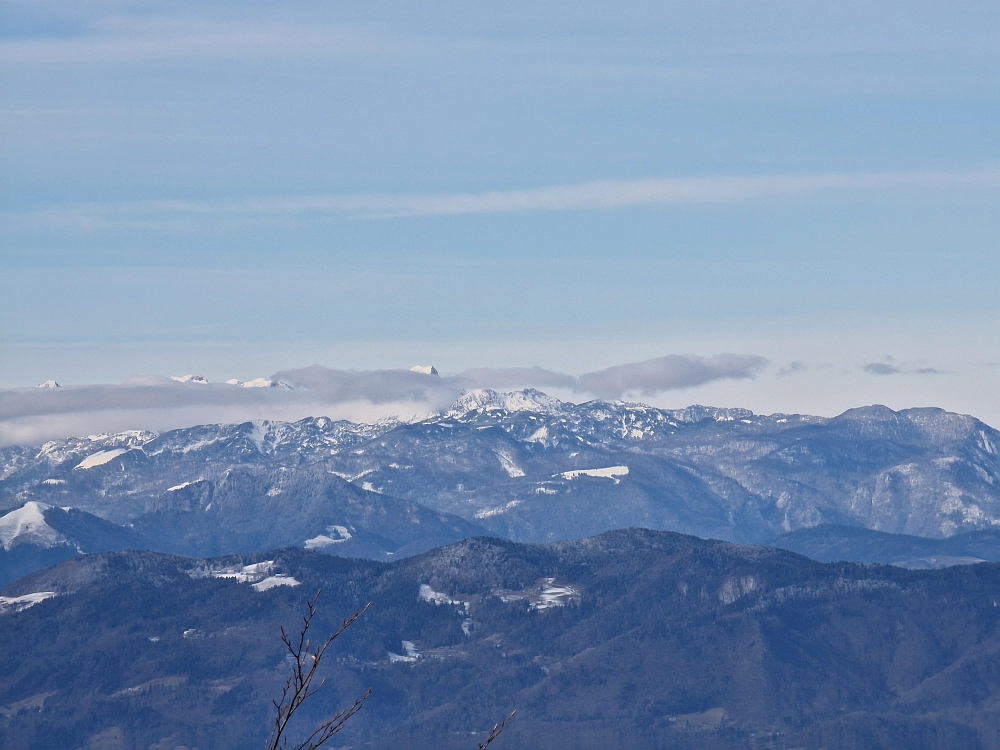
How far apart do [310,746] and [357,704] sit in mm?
2017

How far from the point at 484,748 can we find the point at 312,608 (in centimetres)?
486

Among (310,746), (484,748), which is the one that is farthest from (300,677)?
(484,748)

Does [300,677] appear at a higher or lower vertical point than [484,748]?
higher

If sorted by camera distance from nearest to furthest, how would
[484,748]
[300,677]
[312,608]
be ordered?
[300,677] → [484,748] → [312,608]

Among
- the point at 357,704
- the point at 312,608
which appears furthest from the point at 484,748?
the point at 312,608

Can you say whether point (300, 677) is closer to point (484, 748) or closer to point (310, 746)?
point (310, 746)

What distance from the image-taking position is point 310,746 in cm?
3106

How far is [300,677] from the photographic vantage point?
29.9 m

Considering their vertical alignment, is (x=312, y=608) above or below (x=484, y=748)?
above

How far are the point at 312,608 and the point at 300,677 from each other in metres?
4.53

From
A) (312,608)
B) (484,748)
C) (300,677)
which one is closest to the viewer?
(300,677)

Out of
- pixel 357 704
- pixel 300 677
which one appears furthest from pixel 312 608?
pixel 300 677

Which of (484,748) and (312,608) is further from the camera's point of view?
(312,608)

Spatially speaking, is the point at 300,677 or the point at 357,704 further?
the point at 357,704
